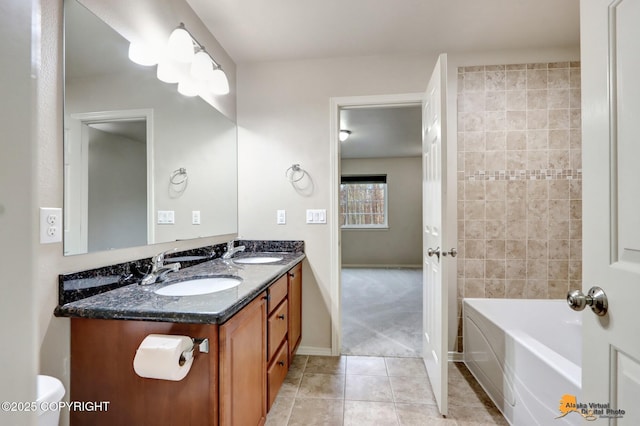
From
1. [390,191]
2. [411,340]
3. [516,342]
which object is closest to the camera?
[516,342]

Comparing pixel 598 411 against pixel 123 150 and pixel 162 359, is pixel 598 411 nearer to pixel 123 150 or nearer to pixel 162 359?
pixel 162 359

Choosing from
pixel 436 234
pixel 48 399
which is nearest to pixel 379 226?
pixel 436 234

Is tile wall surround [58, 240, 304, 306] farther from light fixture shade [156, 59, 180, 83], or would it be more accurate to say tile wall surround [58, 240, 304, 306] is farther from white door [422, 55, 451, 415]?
white door [422, 55, 451, 415]

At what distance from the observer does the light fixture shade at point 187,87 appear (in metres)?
1.71

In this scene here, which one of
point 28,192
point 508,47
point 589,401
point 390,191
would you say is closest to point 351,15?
point 508,47

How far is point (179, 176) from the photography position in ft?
5.65

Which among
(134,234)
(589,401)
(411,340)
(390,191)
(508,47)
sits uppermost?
(508,47)

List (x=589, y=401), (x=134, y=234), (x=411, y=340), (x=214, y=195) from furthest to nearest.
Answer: (x=411, y=340) → (x=214, y=195) → (x=134, y=234) → (x=589, y=401)

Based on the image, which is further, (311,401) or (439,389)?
(311,401)

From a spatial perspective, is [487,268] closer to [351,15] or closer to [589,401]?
[589,401]

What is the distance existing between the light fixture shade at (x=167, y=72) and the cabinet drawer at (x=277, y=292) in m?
1.33

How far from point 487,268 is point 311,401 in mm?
1648

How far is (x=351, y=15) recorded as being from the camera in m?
1.79

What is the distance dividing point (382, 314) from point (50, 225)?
3.03m
